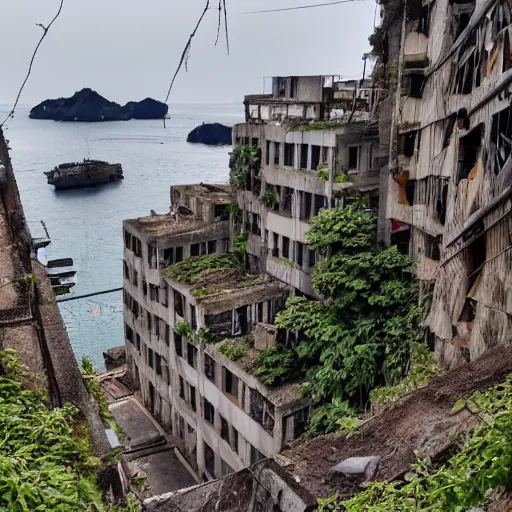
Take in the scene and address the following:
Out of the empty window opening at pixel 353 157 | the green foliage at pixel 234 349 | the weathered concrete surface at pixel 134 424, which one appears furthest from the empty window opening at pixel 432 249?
the weathered concrete surface at pixel 134 424

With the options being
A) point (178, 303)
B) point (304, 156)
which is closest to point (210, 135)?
point (178, 303)

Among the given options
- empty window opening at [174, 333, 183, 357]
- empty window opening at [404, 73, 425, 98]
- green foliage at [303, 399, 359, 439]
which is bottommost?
empty window opening at [174, 333, 183, 357]

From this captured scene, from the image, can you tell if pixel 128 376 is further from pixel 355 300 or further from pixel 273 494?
pixel 273 494

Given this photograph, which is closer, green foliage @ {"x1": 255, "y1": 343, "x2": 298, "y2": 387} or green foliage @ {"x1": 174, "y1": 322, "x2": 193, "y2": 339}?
green foliage @ {"x1": 255, "y1": 343, "x2": 298, "y2": 387}

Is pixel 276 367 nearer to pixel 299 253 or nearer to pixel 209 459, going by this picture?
pixel 299 253

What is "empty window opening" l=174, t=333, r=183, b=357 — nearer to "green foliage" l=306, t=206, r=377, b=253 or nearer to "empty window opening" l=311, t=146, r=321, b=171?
"green foliage" l=306, t=206, r=377, b=253

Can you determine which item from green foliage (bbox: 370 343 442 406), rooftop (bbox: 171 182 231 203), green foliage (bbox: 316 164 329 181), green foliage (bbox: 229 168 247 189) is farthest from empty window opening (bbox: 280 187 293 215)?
green foliage (bbox: 370 343 442 406)
